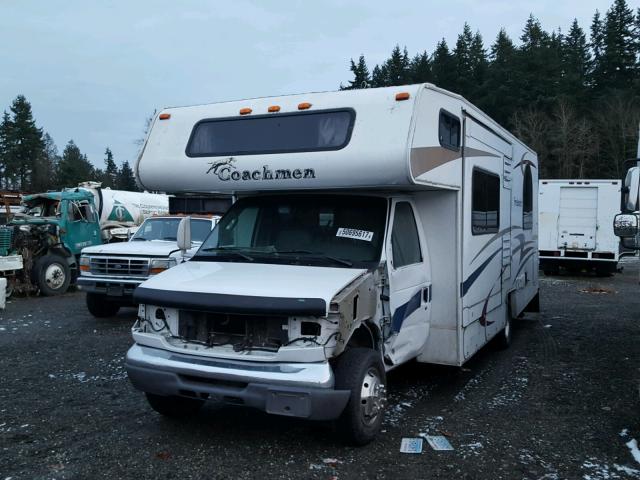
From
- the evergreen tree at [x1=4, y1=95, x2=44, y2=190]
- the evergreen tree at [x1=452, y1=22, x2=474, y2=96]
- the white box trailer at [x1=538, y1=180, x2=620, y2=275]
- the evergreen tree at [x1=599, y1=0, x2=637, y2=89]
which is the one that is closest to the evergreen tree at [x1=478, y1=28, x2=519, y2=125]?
the evergreen tree at [x1=452, y1=22, x2=474, y2=96]

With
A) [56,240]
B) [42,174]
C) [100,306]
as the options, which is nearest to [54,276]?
[56,240]

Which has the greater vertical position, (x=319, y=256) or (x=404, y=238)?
(x=404, y=238)

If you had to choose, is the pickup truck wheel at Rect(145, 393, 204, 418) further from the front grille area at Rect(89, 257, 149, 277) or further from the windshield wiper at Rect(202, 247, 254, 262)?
the front grille area at Rect(89, 257, 149, 277)

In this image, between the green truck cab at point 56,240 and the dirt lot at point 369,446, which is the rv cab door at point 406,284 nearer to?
the dirt lot at point 369,446

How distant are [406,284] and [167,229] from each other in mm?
7534

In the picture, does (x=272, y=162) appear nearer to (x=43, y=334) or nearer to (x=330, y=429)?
(x=330, y=429)

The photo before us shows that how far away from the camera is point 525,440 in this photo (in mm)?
4953

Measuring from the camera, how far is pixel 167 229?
12.0 metres

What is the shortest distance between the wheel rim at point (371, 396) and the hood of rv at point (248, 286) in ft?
2.59

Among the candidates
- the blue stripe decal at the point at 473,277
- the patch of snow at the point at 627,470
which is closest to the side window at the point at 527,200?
the blue stripe decal at the point at 473,277

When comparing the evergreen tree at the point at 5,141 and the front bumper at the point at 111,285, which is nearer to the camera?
the front bumper at the point at 111,285

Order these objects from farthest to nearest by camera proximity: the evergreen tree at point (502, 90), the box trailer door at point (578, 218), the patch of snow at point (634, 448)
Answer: the evergreen tree at point (502, 90)
the box trailer door at point (578, 218)
the patch of snow at point (634, 448)

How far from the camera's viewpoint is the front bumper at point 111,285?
33.9ft

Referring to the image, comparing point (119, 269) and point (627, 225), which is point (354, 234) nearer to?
point (627, 225)
